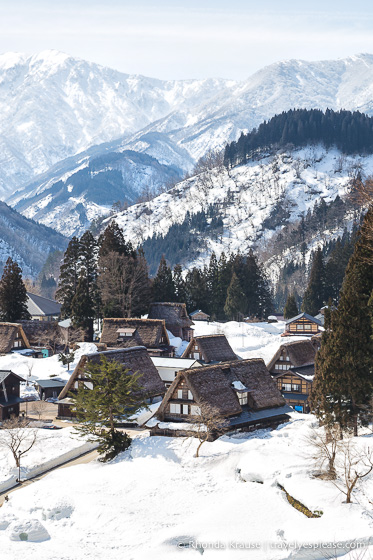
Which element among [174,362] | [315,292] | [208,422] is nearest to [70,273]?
[174,362]

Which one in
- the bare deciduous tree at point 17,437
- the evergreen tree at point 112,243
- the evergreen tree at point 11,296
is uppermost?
the evergreen tree at point 112,243

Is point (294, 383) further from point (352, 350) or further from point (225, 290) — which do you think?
point (225, 290)

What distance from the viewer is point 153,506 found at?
33.3 m

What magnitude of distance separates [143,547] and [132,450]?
1312cm

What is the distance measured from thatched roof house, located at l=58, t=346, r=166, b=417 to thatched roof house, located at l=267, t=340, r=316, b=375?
599 inches

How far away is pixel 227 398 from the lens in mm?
A: 47125

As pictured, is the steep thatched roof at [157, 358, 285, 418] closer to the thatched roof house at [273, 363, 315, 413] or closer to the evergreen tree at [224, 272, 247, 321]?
the thatched roof house at [273, 363, 315, 413]

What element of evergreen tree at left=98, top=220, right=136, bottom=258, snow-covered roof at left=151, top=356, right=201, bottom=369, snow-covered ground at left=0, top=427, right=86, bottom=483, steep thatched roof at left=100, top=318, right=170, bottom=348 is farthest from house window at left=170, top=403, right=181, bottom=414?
evergreen tree at left=98, top=220, right=136, bottom=258

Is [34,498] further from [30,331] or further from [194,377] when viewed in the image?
[30,331]

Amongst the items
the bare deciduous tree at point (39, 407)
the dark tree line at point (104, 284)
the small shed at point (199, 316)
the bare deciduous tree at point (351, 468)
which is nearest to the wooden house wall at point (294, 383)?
the bare deciduous tree at point (39, 407)

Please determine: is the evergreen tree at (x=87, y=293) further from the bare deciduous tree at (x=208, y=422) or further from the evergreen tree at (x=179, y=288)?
the bare deciduous tree at (x=208, y=422)

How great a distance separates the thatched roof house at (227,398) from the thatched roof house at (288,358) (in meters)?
14.8

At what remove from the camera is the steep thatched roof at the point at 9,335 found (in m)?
72.8

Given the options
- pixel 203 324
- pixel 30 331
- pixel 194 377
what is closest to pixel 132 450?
pixel 194 377
